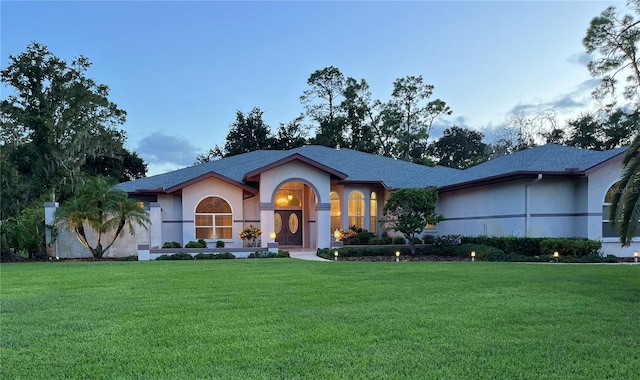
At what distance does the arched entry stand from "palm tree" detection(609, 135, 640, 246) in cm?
1521

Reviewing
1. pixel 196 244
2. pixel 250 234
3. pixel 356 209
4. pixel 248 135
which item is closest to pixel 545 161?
pixel 356 209

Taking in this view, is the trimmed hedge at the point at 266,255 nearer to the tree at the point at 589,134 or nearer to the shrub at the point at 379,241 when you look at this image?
the shrub at the point at 379,241

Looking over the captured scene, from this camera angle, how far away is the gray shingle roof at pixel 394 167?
17.2 meters

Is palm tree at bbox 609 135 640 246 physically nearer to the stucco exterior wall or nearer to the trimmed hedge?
the trimmed hedge

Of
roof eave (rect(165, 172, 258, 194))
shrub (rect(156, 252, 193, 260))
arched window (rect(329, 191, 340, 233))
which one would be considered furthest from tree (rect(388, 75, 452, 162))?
shrub (rect(156, 252, 193, 260))

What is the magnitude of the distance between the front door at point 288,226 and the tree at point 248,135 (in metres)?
20.3

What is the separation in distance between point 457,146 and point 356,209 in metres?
33.5

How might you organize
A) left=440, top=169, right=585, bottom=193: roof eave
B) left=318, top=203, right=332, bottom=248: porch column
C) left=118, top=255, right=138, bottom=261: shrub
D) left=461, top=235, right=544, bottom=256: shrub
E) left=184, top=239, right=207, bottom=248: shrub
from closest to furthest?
left=461, top=235, right=544, bottom=256: shrub
left=440, top=169, right=585, bottom=193: roof eave
left=118, top=255, right=138, bottom=261: shrub
left=184, top=239, right=207, bottom=248: shrub
left=318, top=203, right=332, bottom=248: porch column

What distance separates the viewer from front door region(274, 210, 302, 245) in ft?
74.1

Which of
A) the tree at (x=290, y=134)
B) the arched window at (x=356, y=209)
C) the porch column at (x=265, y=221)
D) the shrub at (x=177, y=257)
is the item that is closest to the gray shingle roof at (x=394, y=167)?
the arched window at (x=356, y=209)

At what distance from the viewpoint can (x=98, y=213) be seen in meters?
16.6

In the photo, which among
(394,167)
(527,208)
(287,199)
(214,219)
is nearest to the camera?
(527,208)

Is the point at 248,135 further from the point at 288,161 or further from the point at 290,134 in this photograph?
the point at 288,161

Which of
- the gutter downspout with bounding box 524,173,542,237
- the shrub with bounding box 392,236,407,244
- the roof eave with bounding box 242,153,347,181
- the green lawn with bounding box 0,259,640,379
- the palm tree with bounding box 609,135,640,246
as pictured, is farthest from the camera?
the shrub with bounding box 392,236,407,244
